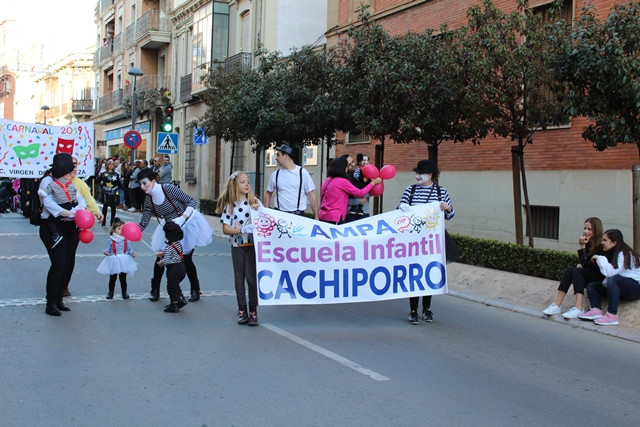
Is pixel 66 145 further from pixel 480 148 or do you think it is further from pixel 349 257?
pixel 480 148

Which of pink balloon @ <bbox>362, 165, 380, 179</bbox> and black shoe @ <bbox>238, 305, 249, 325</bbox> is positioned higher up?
pink balloon @ <bbox>362, 165, 380, 179</bbox>

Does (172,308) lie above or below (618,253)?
below

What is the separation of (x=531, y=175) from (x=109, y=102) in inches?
1499

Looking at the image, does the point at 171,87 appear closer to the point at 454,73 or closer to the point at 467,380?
the point at 454,73

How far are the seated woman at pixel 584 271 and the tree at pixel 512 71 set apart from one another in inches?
103

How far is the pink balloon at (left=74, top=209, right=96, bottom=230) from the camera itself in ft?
25.8

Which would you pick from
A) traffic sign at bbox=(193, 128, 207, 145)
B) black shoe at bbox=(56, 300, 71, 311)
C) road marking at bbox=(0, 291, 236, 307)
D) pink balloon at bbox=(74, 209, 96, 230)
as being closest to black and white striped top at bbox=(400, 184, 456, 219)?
road marking at bbox=(0, 291, 236, 307)

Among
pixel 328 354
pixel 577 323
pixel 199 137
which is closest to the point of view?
pixel 328 354

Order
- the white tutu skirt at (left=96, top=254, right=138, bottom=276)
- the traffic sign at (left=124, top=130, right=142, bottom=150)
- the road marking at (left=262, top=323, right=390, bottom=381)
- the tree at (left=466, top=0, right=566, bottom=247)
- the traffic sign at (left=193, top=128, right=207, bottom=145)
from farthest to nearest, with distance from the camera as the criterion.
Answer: the traffic sign at (left=124, top=130, right=142, bottom=150)
the traffic sign at (left=193, top=128, right=207, bottom=145)
the tree at (left=466, top=0, right=566, bottom=247)
the white tutu skirt at (left=96, top=254, right=138, bottom=276)
the road marking at (left=262, top=323, right=390, bottom=381)

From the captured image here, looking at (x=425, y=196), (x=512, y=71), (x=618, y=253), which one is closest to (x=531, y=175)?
(x=512, y=71)

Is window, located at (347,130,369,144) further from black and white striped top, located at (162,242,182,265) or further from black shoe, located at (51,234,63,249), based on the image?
black shoe, located at (51,234,63,249)

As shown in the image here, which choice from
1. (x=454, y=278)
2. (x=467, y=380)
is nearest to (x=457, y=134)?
(x=454, y=278)

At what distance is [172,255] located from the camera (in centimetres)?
830

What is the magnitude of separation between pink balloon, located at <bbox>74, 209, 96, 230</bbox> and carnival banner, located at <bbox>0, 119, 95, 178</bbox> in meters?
6.70
